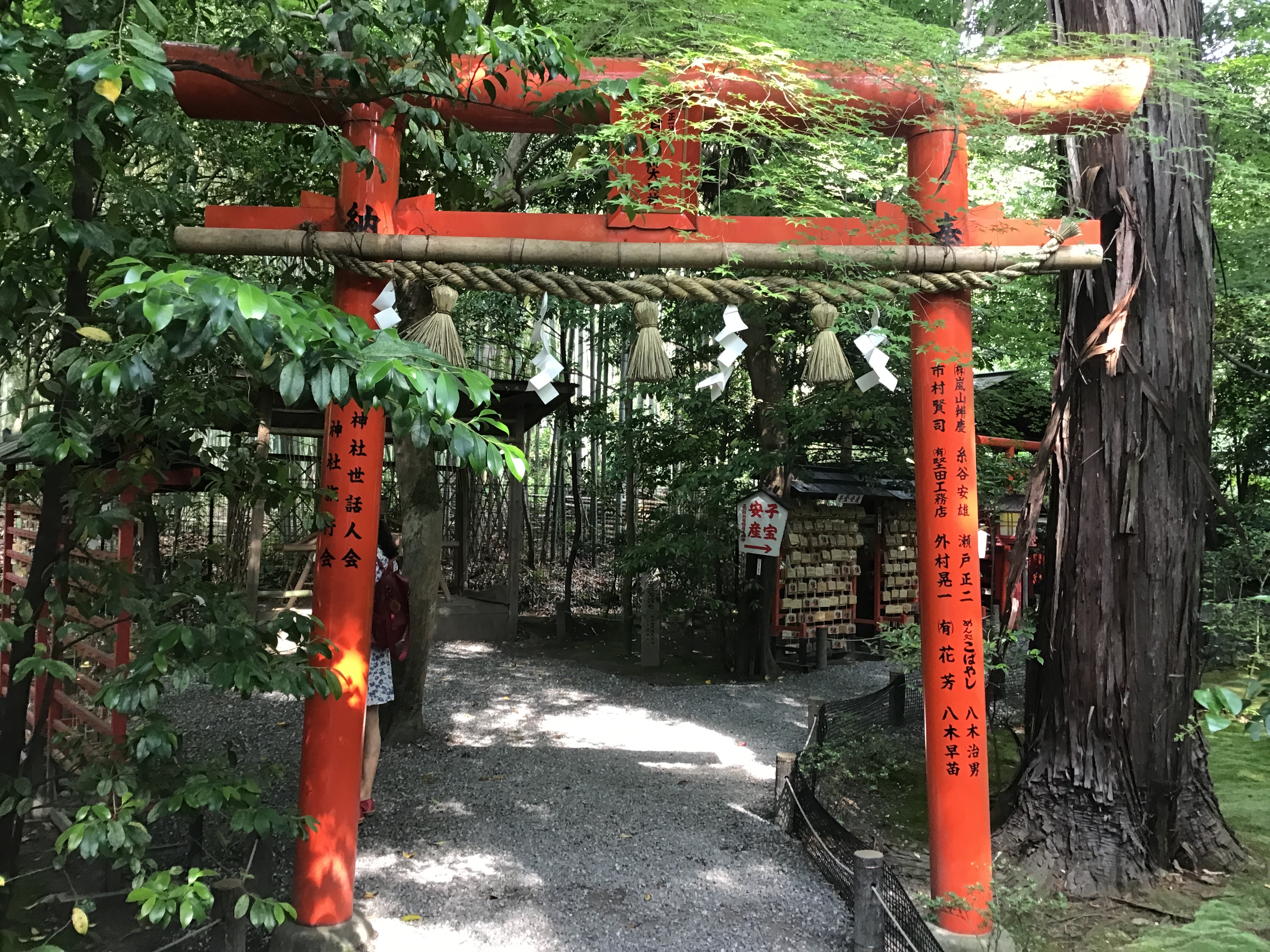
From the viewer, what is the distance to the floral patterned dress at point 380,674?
16.2 ft

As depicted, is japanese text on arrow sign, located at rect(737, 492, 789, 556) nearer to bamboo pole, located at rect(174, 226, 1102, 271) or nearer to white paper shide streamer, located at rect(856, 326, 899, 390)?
white paper shide streamer, located at rect(856, 326, 899, 390)

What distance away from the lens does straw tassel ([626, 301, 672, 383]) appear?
3.89 metres

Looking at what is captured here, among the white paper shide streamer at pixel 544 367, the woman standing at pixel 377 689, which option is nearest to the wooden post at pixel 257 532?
the woman standing at pixel 377 689

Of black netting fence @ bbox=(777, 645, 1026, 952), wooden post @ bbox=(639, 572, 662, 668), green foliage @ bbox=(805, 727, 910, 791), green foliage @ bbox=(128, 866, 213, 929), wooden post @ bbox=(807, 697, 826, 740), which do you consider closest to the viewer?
green foliage @ bbox=(128, 866, 213, 929)

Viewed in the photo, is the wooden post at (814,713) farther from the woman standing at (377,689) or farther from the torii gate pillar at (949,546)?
the woman standing at (377,689)

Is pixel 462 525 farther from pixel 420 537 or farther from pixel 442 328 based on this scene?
pixel 442 328

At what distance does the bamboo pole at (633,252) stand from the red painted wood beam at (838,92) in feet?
1.74

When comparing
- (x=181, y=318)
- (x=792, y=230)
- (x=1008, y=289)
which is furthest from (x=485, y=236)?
(x=1008, y=289)

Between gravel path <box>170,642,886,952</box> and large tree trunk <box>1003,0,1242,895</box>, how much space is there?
1450 mm

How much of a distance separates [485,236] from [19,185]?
1799 mm

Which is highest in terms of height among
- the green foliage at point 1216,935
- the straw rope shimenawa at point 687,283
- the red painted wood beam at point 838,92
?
the red painted wood beam at point 838,92

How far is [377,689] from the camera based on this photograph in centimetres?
495

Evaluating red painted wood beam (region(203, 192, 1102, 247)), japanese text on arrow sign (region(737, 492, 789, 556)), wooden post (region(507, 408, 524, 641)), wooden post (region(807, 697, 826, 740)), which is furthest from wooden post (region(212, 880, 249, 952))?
wooden post (region(507, 408, 524, 641))

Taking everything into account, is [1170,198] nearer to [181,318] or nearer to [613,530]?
[181,318]
